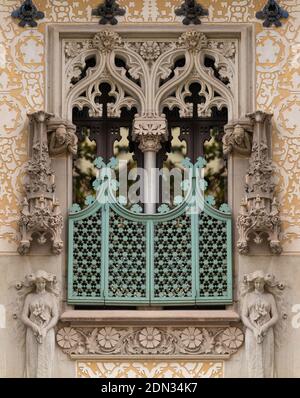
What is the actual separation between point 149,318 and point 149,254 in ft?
2.60

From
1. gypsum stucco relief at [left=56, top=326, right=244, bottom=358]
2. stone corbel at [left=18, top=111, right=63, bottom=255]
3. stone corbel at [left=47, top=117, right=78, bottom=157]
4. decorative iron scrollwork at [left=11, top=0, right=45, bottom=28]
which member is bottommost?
gypsum stucco relief at [left=56, top=326, right=244, bottom=358]

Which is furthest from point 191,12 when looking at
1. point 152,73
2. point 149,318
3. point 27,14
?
point 149,318

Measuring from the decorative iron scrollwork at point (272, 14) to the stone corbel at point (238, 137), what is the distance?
1.30 m

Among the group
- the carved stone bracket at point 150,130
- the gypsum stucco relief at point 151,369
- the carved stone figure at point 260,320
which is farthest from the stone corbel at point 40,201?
the carved stone figure at point 260,320

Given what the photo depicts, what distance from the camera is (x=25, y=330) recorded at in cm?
2492

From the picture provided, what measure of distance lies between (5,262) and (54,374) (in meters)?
1.45

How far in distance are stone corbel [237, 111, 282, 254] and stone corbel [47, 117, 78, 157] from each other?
213 cm

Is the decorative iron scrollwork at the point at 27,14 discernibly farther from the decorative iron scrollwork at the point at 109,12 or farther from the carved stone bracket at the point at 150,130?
the carved stone bracket at the point at 150,130

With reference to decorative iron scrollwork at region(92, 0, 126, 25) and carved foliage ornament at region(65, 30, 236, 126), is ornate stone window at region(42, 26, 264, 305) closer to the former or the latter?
carved foliage ornament at region(65, 30, 236, 126)

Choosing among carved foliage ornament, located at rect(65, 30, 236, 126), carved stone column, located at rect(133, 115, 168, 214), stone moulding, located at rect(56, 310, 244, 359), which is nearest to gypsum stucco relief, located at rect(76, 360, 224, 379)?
stone moulding, located at rect(56, 310, 244, 359)

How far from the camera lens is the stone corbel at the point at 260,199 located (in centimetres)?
2502

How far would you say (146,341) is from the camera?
25.0 m

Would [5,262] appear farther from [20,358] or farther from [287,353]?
[287,353]

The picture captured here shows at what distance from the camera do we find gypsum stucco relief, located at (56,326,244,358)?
24922mm
